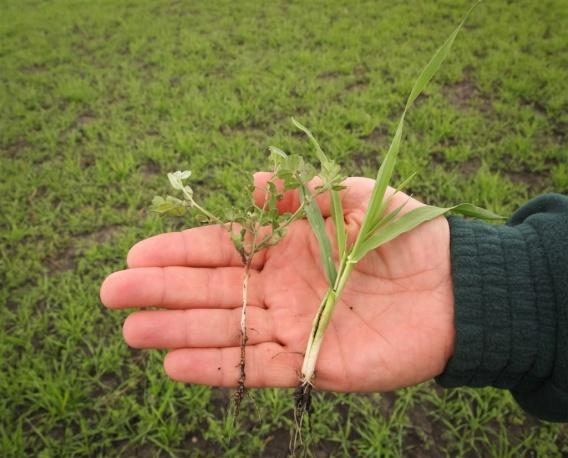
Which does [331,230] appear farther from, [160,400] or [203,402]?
[160,400]

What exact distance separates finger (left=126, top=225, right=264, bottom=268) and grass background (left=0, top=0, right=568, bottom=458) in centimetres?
64

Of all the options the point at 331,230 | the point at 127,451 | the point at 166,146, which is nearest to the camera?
the point at 331,230

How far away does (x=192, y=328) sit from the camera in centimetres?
169

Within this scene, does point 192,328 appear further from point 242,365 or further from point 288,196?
point 288,196

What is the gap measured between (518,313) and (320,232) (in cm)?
79

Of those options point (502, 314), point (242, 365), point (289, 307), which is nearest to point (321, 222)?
point (289, 307)

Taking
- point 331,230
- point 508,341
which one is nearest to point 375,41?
point 331,230

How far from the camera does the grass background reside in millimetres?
2291

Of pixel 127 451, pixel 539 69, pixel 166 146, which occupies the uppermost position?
pixel 539 69

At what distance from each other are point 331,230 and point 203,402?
1.18 metres

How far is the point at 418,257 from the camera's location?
1.83 m

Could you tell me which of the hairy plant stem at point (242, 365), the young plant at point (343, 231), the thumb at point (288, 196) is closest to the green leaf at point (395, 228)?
the young plant at point (343, 231)

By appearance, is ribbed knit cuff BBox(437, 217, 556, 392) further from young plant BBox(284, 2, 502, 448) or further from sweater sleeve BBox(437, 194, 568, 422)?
young plant BBox(284, 2, 502, 448)

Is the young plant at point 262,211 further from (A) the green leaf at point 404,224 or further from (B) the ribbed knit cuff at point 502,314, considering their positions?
(B) the ribbed knit cuff at point 502,314
